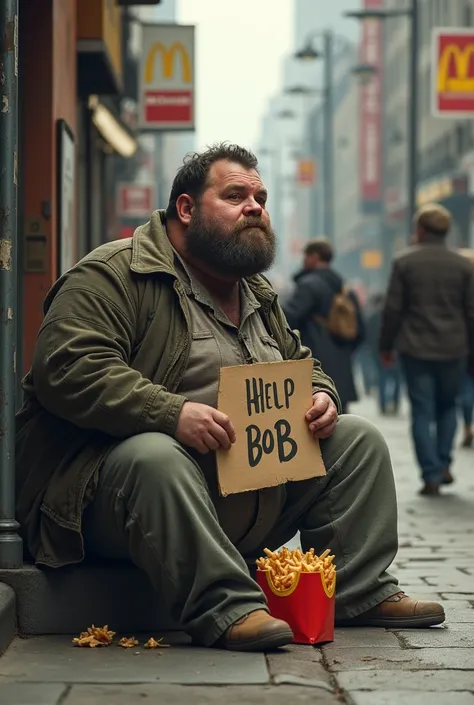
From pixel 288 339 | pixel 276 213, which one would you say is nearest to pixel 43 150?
pixel 288 339

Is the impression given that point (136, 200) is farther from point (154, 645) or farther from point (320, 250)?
point (154, 645)

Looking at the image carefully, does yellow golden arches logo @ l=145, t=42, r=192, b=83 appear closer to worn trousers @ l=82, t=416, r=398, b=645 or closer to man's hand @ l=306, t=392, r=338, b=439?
man's hand @ l=306, t=392, r=338, b=439

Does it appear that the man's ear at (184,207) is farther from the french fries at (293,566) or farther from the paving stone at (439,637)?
the paving stone at (439,637)

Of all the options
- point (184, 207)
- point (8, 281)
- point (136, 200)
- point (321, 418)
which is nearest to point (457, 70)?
point (136, 200)

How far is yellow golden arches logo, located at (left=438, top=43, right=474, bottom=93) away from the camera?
18391 millimetres

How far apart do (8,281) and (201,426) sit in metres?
0.88

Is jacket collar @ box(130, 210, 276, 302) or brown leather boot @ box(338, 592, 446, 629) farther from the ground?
jacket collar @ box(130, 210, 276, 302)

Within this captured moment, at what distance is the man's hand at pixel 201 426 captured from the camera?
16.8 feet

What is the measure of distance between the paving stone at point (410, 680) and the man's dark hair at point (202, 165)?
6.19 ft

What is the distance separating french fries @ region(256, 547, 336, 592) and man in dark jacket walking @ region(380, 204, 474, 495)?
5979mm

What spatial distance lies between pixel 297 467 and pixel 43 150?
3.92 meters

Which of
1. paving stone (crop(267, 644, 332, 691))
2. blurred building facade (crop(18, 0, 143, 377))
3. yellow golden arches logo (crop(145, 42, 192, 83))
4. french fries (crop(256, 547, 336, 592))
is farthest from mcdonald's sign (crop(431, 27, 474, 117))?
paving stone (crop(267, 644, 332, 691))

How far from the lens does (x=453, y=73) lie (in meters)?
18.4

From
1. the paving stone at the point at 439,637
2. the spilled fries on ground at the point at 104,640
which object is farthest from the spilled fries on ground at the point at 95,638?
the paving stone at the point at 439,637
